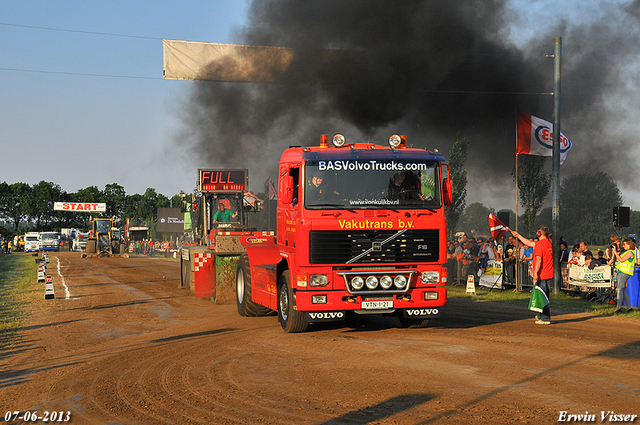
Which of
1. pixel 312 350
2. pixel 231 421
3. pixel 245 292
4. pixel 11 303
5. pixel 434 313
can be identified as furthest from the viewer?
pixel 11 303

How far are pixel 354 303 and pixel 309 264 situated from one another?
0.98 m

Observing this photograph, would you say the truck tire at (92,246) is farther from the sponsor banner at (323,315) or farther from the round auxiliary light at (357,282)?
the round auxiliary light at (357,282)

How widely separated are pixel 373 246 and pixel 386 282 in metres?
0.63

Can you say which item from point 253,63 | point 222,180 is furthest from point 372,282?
point 253,63

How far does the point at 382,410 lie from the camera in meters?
5.69

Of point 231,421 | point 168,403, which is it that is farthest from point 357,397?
point 168,403

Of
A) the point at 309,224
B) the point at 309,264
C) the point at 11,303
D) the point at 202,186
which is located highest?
the point at 202,186

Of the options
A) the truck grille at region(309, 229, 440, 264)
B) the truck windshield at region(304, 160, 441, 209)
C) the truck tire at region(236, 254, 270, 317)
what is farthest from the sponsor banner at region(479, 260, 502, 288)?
the truck windshield at region(304, 160, 441, 209)

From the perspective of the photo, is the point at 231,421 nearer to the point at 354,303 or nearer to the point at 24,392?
the point at 24,392

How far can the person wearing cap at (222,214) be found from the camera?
1992 centimetres

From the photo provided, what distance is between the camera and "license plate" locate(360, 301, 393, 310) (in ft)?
31.9

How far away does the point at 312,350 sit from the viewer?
8.81 m

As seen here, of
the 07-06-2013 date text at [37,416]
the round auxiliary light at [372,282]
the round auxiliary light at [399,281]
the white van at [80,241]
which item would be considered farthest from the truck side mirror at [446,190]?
the white van at [80,241]

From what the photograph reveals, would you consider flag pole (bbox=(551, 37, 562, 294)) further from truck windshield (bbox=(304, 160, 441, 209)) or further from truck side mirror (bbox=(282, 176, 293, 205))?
truck side mirror (bbox=(282, 176, 293, 205))
